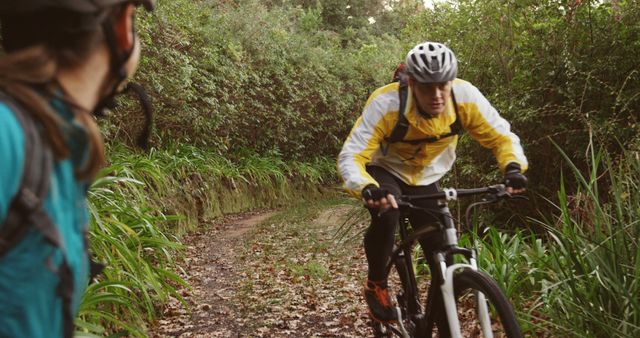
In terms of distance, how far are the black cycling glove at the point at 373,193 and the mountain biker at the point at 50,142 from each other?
81.7 inches

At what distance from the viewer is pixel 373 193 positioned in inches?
128

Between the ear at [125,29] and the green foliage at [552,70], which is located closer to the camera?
the ear at [125,29]

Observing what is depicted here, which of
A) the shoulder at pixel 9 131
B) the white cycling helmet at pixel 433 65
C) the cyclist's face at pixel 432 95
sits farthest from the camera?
the cyclist's face at pixel 432 95

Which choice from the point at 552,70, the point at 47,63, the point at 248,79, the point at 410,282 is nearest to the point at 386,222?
the point at 410,282

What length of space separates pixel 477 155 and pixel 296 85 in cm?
1091

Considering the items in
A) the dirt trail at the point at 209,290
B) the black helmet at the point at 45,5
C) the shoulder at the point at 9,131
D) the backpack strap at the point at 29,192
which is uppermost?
the black helmet at the point at 45,5

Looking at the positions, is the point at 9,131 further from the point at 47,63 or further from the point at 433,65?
the point at 433,65

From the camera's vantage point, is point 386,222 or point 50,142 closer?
point 50,142

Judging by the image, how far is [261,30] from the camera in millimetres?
16094

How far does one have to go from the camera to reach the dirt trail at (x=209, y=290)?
5.75 metres

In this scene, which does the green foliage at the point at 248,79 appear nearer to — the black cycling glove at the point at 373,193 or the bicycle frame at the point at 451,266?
the black cycling glove at the point at 373,193

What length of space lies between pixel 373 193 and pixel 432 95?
69 centimetres

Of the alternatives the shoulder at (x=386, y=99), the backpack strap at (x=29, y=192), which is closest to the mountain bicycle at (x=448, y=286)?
the shoulder at (x=386, y=99)

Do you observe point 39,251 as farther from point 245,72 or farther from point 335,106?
point 335,106
